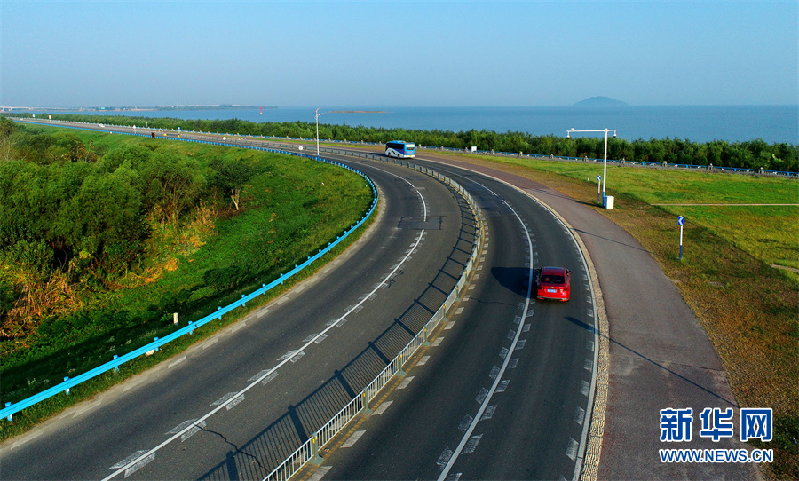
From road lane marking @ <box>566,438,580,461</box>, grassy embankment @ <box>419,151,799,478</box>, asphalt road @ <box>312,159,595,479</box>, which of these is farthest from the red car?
road lane marking @ <box>566,438,580,461</box>

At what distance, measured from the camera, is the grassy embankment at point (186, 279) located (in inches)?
835

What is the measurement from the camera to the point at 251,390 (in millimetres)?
18109

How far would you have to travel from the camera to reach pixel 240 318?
24.0 metres

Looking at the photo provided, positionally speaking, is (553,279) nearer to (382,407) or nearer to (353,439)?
(382,407)

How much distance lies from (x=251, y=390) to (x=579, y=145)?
8372 centimetres

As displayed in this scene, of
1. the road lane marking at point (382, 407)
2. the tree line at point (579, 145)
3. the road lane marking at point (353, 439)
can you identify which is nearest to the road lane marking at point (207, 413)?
the road lane marking at point (382, 407)

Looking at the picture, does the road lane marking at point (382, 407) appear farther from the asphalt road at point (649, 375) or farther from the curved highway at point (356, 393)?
the asphalt road at point (649, 375)

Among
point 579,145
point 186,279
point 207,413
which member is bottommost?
point 186,279

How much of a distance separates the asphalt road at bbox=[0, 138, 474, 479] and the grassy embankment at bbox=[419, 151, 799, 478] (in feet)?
39.6

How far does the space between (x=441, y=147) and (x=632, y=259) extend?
2680 inches

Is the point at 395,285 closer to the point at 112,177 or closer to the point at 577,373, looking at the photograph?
the point at 577,373

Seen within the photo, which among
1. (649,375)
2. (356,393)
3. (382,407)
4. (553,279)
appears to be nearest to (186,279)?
(356,393)

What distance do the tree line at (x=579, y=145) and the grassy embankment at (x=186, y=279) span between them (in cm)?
4207

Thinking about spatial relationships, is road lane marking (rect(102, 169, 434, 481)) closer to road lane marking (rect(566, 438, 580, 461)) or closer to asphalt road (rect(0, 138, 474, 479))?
asphalt road (rect(0, 138, 474, 479))
